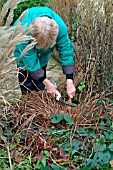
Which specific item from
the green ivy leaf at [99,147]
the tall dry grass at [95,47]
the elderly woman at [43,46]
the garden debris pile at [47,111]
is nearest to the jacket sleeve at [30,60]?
the elderly woman at [43,46]

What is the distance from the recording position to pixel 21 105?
2646 mm

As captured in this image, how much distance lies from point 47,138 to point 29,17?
37.5 inches

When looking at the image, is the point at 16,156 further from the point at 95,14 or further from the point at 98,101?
the point at 95,14

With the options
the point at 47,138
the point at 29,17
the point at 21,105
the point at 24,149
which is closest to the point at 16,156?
the point at 24,149

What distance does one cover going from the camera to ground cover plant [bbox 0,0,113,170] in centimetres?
217

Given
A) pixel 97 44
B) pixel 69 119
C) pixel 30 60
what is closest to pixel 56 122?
pixel 69 119

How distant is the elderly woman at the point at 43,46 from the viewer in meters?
2.56

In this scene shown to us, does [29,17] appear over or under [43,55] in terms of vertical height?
over

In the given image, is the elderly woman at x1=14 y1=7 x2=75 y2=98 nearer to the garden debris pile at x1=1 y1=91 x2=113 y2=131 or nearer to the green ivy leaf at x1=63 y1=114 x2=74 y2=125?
the garden debris pile at x1=1 y1=91 x2=113 y2=131

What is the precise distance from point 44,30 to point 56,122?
2.09 feet

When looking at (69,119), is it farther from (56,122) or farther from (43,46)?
(43,46)

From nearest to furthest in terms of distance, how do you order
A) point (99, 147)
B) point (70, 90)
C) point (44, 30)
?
point (99, 147) < point (44, 30) < point (70, 90)

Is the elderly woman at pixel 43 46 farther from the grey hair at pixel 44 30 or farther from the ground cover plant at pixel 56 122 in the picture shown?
the ground cover plant at pixel 56 122

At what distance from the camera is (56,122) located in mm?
2441
